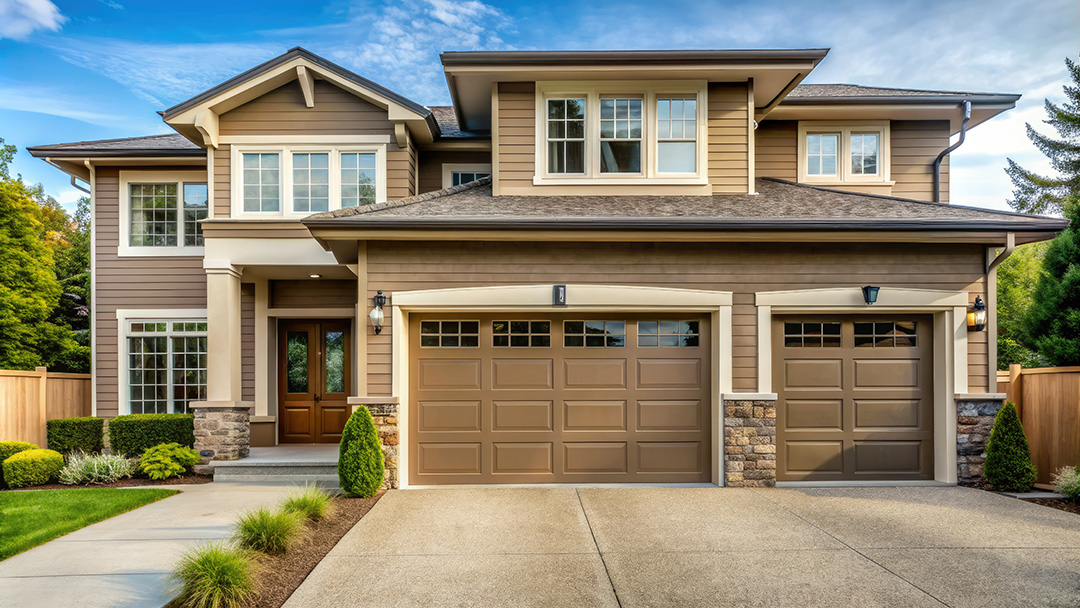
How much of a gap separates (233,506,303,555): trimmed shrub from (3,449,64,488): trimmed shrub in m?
5.48

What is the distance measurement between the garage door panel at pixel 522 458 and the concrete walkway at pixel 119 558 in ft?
8.95

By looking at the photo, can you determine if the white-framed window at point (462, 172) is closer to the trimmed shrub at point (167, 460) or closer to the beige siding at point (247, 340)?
the beige siding at point (247, 340)

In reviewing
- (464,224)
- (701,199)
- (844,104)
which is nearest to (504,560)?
(464,224)

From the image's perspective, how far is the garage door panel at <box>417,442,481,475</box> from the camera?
309 inches

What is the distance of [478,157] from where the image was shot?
1079 cm

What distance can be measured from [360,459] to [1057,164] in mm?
29906

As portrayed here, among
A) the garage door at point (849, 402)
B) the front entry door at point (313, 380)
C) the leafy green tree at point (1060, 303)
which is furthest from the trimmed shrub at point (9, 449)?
the leafy green tree at point (1060, 303)

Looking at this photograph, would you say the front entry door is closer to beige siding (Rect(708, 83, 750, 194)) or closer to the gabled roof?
the gabled roof

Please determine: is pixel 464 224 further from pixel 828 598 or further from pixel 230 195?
pixel 828 598

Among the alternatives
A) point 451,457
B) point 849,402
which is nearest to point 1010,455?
point 849,402

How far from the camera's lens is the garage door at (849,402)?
788cm

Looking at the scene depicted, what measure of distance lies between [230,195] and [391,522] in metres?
6.17

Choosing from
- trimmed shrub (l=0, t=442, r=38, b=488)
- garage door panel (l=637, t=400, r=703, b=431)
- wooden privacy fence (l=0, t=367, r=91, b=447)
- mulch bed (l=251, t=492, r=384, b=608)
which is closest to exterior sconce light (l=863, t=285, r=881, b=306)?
garage door panel (l=637, t=400, r=703, b=431)

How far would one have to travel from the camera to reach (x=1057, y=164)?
24.7 metres
